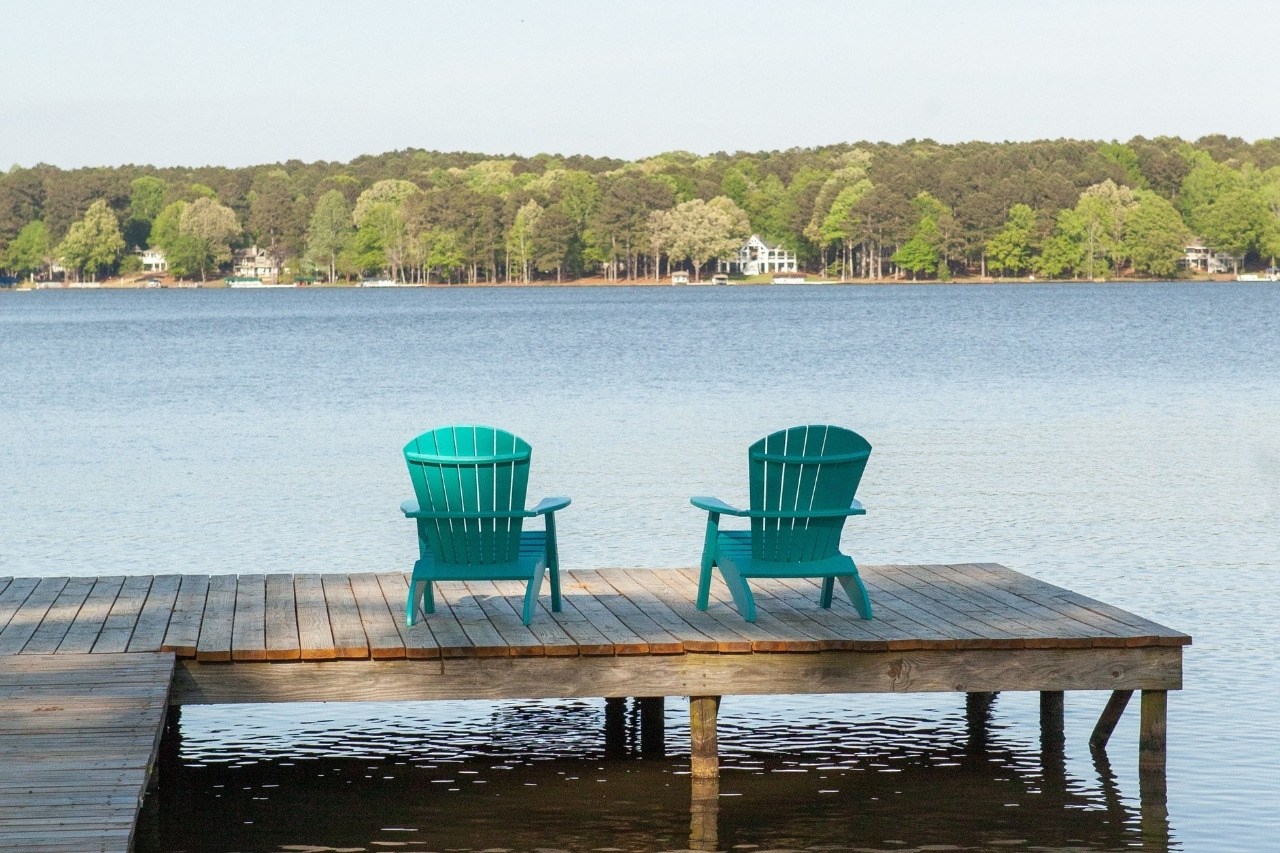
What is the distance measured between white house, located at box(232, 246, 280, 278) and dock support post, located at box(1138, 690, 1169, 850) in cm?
13062

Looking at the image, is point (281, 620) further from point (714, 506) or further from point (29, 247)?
point (29, 247)

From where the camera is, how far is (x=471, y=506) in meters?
6.37

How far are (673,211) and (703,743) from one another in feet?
380

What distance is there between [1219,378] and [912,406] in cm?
906

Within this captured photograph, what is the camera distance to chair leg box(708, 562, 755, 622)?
646 cm

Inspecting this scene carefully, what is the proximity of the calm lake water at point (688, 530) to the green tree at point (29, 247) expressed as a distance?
97.0 meters

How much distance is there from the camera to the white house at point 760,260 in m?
127

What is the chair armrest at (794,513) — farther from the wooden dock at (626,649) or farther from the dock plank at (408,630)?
the dock plank at (408,630)

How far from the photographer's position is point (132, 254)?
136 m

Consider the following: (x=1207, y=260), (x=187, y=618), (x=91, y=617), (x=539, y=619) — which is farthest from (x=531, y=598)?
(x=1207, y=260)

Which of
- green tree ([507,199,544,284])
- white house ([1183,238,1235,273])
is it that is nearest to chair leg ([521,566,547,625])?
green tree ([507,199,544,284])

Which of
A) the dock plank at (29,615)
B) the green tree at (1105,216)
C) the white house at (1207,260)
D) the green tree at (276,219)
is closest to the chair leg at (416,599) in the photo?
the dock plank at (29,615)

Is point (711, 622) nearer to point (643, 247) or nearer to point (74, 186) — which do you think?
point (643, 247)

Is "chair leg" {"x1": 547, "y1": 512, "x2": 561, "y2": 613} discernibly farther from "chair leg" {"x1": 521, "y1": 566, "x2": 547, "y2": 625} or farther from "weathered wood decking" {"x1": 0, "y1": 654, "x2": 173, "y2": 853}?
"weathered wood decking" {"x1": 0, "y1": 654, "x2": 173, "y2": 853}
